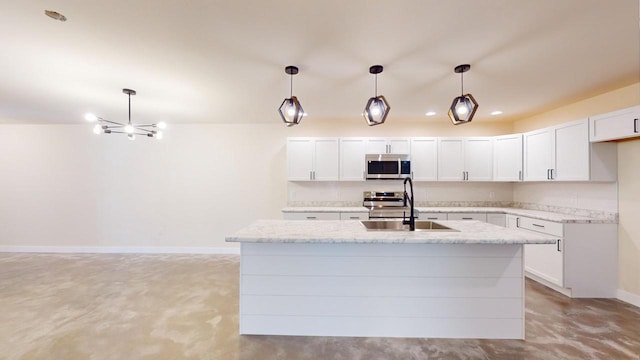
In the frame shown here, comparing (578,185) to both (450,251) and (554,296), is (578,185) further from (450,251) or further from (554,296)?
(450,251)

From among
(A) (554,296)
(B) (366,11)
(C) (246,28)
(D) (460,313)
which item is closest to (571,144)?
(A) (554,296)

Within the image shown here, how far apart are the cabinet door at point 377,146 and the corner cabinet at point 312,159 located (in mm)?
590

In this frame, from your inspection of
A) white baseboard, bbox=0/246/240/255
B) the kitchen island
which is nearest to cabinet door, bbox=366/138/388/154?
Answer: the kitchen island

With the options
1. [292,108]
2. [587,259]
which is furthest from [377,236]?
[587,259]

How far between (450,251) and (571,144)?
8.57 feet

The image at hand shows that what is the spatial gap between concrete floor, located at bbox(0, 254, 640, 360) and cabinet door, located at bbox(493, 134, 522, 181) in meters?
1.71

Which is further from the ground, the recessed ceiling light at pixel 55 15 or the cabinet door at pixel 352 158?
the recessed ceiling light at pixel 55 15

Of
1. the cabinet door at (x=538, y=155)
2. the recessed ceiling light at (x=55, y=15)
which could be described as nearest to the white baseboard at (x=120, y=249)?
the recessed ceiling light at (x=55, y=15)

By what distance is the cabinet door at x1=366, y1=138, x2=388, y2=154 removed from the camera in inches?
183

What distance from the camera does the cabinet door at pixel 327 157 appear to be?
469 centimetres

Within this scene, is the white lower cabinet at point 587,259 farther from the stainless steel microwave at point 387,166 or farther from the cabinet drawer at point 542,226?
the stainless steel microwave at point 387,166

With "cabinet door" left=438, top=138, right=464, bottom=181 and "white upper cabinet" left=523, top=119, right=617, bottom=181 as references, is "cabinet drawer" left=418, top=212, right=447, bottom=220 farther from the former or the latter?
"white upper cabinet" left=523, top=119, right=617, bottom=181

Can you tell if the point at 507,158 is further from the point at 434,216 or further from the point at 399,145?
the point at 399,145

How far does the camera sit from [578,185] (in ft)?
11.7
